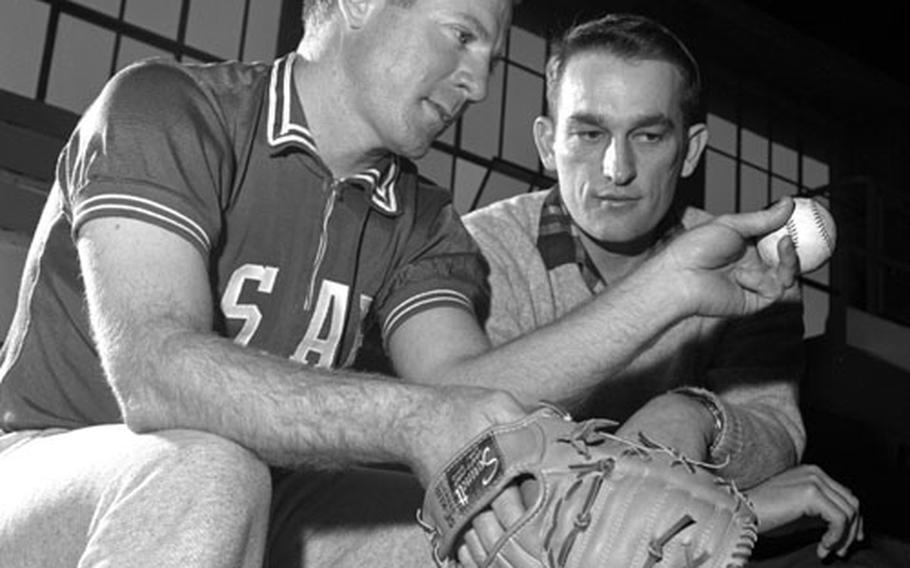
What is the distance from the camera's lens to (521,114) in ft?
27.2

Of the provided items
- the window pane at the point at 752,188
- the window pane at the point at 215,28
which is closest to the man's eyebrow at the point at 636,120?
the window pane at the point at 215,28

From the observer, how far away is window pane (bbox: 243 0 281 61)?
7055 mm

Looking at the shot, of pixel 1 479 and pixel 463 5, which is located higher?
pixel 463 5

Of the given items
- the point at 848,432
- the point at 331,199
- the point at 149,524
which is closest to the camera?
the point at 149,524

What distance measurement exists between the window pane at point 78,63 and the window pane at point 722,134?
477 centimetres

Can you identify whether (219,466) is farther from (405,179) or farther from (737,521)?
(405,179)

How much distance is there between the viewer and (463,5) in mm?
1616

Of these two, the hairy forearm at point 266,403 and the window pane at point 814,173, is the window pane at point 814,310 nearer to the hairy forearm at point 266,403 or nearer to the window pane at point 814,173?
the window pane at point 814,173

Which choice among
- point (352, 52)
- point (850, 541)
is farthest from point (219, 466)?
point (850, 541)

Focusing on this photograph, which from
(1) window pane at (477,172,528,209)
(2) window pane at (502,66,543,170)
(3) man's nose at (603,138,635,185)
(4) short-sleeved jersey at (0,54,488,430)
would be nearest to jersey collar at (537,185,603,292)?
(3) man's nose at (603,138,635,185)

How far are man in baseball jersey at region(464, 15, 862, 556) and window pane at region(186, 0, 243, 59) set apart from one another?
5.03 metres

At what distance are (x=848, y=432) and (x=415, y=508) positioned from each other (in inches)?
190

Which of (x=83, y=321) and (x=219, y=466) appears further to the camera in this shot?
(x=83, y=321)

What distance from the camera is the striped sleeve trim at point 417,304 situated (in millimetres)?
1628
